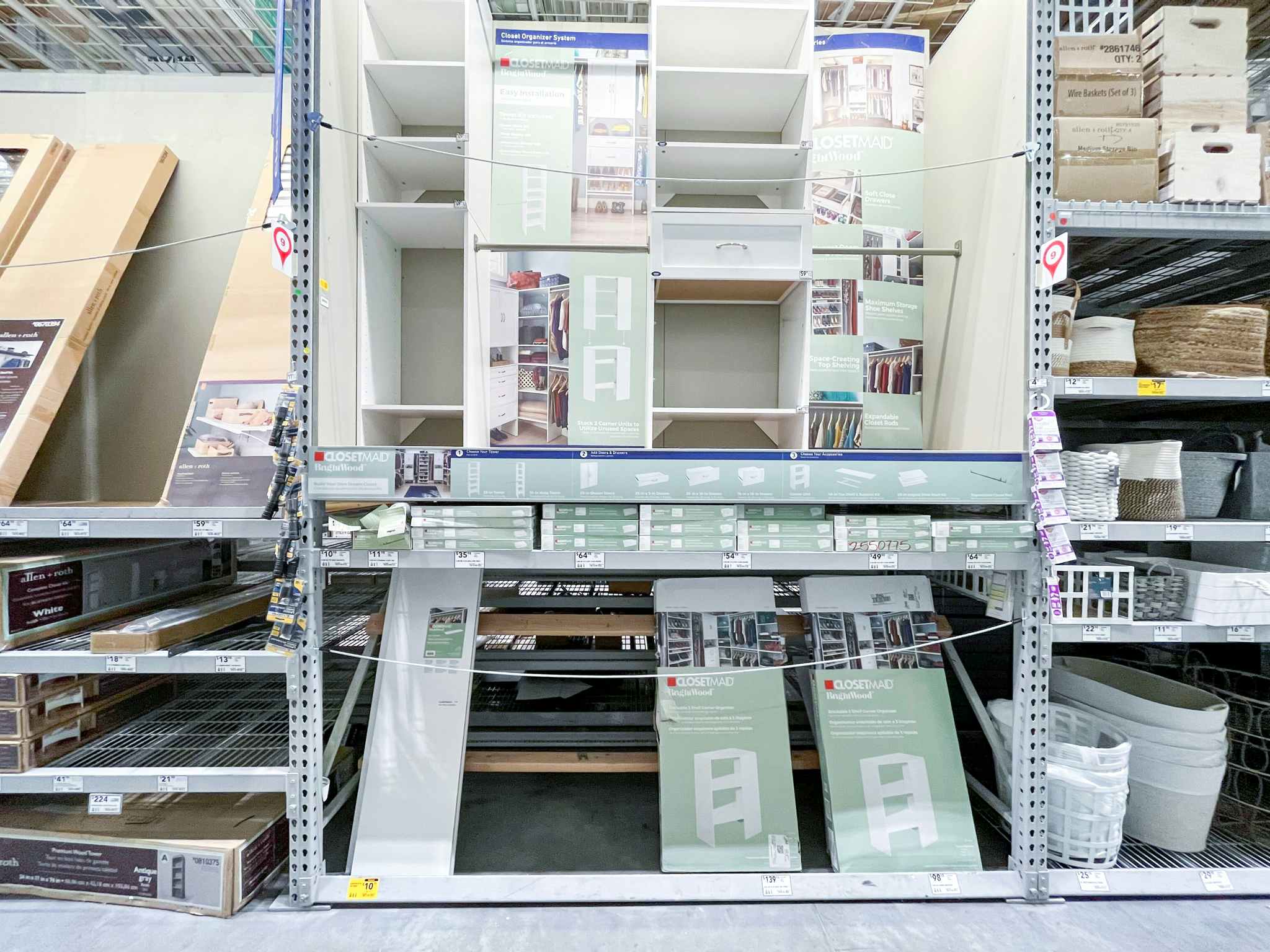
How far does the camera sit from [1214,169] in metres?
1.82

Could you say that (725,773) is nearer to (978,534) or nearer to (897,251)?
(978,534)

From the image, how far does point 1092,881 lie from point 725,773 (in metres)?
1.09

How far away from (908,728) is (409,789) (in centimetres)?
163

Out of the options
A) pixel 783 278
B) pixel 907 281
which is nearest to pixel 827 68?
pixel 907 281

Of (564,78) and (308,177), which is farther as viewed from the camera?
(564,78)

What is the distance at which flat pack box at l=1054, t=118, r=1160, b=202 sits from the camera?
183 centimetres

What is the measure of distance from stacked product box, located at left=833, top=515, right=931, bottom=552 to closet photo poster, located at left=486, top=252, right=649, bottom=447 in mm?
683

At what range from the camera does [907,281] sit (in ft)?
7.79

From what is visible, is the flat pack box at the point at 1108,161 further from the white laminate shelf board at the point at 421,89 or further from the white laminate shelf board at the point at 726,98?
the white laminate shelf board at the point at 421,89

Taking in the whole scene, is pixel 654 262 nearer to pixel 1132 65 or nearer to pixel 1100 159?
pixel 1100 159

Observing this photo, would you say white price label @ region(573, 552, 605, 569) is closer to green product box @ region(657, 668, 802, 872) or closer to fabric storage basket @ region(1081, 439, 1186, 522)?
green product box @ region(657, 668, 802, 872)

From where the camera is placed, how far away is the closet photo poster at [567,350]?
6.77 feet

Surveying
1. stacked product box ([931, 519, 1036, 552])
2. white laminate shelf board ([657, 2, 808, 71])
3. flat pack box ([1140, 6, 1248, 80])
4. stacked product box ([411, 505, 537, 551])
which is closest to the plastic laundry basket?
stacked product box ([931, 519, 1036, 552])

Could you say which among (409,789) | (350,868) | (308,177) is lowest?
(350,868)
